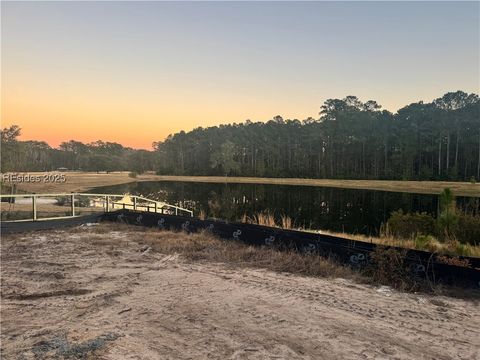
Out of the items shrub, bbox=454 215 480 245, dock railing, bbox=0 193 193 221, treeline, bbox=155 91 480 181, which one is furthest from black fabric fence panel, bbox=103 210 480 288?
treeline, bbox=155 91 480 181

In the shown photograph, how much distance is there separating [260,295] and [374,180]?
62.9 m

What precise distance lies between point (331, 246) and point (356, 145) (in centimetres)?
7917

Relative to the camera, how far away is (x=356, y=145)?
8181cm

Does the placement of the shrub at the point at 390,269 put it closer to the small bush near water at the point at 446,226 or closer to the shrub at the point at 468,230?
the small bush near water at the point at 446,226

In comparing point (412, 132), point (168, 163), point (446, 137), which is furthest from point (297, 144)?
point (168, 163)

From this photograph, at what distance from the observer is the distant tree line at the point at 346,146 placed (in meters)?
64.5

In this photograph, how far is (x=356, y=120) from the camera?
82.1 metres

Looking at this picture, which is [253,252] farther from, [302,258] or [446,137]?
[446,137]

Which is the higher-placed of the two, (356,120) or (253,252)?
(356,120)

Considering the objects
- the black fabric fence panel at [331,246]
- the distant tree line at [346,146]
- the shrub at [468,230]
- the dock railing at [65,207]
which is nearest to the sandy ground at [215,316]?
the black fabric fence panel at [331,246]

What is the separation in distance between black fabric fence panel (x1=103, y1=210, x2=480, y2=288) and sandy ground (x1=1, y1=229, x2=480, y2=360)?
2.48 ft

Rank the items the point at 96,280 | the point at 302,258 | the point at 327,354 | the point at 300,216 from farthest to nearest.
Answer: the point at 300,216 → the point at 302,258 → the point at 96,280 → the point at 327,354

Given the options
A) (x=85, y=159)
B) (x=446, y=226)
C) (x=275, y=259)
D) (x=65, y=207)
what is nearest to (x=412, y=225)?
(x=446, y=226)

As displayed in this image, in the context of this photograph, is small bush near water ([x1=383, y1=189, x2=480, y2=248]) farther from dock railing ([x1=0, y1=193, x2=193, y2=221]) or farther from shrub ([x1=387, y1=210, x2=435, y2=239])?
dock railing ([x1=0, y1=193, x2=193, y2=221])
